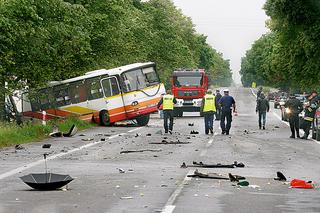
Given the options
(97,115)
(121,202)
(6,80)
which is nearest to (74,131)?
(6,80)

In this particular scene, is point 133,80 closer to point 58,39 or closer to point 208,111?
point 58,39

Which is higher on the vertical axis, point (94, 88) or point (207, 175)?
point (94, 88)

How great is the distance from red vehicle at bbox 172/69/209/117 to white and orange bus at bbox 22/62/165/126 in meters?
11.7

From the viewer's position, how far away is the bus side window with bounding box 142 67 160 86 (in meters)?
38.1

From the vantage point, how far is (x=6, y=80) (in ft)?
101

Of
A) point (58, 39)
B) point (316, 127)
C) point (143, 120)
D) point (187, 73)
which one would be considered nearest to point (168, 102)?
point (316, 127)

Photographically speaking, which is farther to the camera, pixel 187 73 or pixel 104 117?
pixel 187 73

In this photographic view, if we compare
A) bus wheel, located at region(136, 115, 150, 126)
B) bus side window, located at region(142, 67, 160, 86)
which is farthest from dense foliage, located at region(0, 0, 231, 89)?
bus wheel, located at region(136, 115, 150, 126)

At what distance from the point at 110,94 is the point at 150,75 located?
7.83ft

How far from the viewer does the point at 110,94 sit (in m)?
37.8

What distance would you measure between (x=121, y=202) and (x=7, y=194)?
207cm

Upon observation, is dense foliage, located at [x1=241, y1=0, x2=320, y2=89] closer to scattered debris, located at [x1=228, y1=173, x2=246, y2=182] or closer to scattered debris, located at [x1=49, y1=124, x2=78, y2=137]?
scattered debris, located at [x1=49, y1=124, x2=78, y2=137]

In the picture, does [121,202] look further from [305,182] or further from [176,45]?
[176,45]

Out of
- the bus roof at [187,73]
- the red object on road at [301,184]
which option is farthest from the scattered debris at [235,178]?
the bus roof at [187,73]
